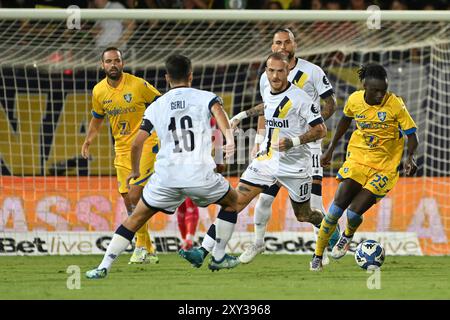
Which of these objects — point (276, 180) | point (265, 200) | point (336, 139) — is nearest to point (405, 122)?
point (336, 139)

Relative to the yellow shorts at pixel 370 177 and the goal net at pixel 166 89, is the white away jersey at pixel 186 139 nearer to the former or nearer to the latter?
the yellow shorts at pixel 370 177

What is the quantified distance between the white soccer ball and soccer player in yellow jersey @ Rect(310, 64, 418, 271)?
14.3 inches

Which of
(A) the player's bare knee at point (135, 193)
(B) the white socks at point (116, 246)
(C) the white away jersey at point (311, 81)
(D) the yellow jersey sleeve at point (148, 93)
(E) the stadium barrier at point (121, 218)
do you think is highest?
(C) the white away jersey at point (311, 81)

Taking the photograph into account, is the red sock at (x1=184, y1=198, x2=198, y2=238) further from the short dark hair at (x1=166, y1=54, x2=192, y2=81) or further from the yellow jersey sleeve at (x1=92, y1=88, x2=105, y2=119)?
the short dark hair at (x1=166, y1=54, x2=192, y2=81)

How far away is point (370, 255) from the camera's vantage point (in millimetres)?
10742

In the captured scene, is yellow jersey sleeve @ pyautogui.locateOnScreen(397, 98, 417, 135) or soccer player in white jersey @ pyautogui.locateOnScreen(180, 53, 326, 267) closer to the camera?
soccer player in white jersey @ pyautogui.locateOnScreen(180, 53, 326, 267)

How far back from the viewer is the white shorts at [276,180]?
35.6ft

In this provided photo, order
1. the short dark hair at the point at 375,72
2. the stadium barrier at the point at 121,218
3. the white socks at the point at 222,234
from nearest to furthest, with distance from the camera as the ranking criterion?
1. the white socks at the point at 222,234
2. the short dark hair at the point at 375,72
3. the stadium barrier at the point at 121,218

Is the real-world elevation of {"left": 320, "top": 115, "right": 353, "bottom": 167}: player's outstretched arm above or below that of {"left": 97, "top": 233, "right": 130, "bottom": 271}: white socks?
above

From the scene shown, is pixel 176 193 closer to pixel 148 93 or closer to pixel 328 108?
pixel 328 108

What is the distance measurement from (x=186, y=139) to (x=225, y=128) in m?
0.36

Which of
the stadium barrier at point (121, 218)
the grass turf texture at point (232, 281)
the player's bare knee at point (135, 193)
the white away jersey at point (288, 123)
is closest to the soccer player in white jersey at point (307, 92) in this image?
the grass turf texture at point (232, 281)

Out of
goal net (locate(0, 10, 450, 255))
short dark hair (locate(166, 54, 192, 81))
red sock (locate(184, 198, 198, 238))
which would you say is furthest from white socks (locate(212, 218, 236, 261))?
goal net (locate(0, 10, 450, 255))

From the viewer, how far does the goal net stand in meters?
14.1
